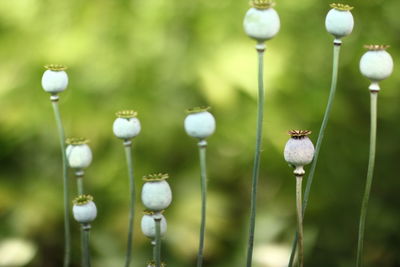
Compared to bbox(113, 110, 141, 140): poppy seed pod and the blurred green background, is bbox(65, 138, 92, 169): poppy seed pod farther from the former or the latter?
the blurred green background

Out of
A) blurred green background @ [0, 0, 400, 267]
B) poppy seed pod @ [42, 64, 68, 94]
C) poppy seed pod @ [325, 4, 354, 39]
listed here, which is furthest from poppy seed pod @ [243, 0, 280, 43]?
blurred green background @ [0, 0, 400, 267]

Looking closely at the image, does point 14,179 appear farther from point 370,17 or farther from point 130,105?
point 370,17

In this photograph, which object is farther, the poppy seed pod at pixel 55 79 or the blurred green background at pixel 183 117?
the blurred green background at pixel 183 117

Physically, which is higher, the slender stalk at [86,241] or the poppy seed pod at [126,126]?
the poppy seed pod at [126,126]

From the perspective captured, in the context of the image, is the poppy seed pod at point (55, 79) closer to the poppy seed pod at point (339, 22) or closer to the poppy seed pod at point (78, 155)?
the poppy seed pod at point (78, 155)

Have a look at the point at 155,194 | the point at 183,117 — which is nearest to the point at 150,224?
the point at 155,194

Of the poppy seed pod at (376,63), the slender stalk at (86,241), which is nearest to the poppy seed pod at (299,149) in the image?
the poppy seed pod at (376,63)

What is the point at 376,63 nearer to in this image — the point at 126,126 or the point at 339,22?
the point at 339,22
